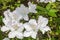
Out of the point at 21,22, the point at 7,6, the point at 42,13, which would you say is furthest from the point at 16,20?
the point at 7,6

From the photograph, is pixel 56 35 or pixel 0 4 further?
pixel 0 4

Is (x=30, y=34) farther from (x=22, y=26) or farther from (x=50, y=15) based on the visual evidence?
(x=50, y=15)

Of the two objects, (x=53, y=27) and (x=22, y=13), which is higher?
(x=22, y=13)

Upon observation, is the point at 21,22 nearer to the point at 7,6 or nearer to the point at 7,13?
the point at 7,13

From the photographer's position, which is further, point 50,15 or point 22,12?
point 50,15

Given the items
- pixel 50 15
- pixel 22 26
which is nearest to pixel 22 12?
pixel 22 26

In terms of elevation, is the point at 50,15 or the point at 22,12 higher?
the point at 22,12
